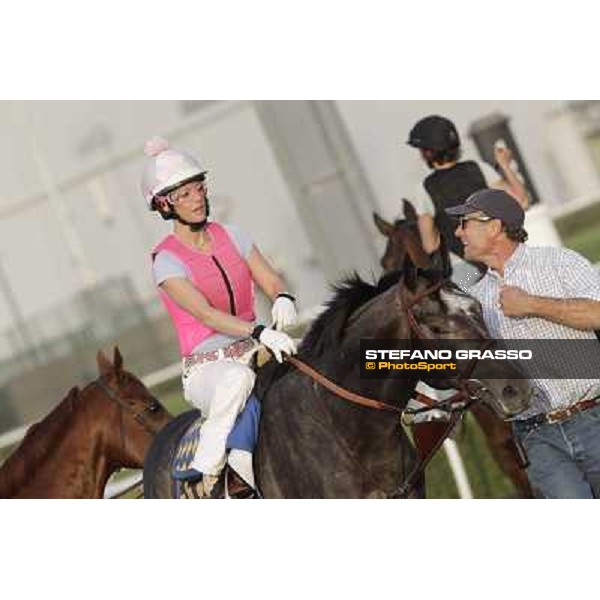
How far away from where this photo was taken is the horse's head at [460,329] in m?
4.71

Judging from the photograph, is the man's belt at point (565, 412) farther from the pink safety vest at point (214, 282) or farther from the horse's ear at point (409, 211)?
the horse's ear at point (409, 211)

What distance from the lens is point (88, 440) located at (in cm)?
571

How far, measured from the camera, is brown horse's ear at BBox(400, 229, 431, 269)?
577 cm

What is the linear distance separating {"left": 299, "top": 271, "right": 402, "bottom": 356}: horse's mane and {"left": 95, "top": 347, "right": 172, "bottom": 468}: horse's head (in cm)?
84

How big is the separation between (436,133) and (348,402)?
118 cm

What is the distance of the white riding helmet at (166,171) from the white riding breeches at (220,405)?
0.61 meters

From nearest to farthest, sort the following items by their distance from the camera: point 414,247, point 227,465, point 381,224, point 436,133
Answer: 1. point 227,465
2. point 436,133
3. point 414,247
4. point 381,224

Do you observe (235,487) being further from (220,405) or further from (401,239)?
(401,239)

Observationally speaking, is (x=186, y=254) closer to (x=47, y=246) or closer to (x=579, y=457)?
(x=47, y=246)

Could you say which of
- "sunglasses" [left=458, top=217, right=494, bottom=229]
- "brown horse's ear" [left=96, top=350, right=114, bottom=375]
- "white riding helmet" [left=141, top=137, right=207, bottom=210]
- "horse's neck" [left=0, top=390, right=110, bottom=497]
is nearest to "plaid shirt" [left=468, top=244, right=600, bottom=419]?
"sunglasses" [left=458, top=217, right=494, bottom=229]

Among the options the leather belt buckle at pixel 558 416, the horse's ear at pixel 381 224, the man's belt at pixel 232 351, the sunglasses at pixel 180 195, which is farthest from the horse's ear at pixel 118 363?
the leather belt buckle at pixel 558 416

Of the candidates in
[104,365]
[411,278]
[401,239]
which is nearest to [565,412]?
[411,278]

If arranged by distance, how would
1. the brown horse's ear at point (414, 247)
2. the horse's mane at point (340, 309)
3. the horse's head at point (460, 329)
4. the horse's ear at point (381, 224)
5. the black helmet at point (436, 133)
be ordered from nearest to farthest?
the horse's head at point (460, 329) → the horse's mane at point (340, 309) → the black helmet at point (436, 133) → the brown horse's ear at point (414, 247) → the horse's ear at point (381, 224)

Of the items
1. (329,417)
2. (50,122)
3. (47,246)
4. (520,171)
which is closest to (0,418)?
(47,246)
